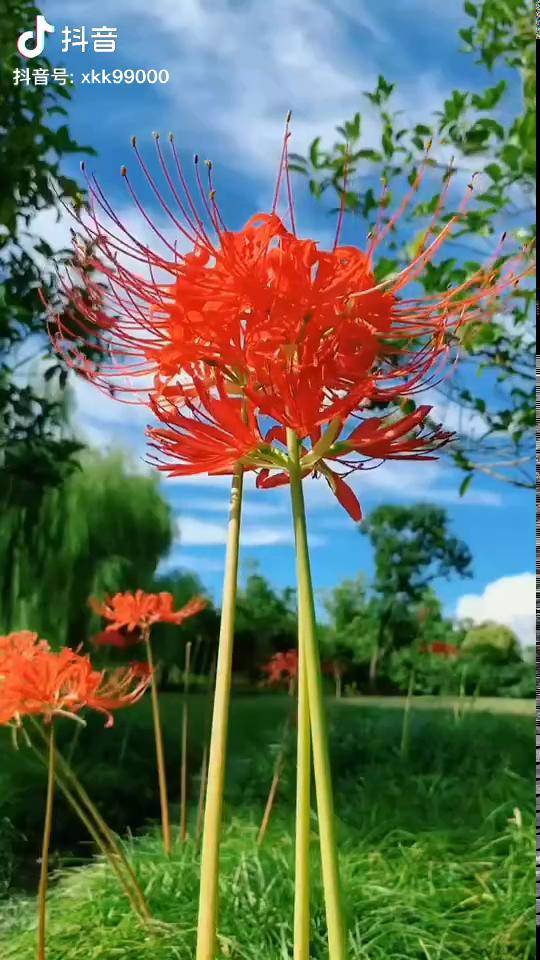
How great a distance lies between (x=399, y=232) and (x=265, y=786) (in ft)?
3.47

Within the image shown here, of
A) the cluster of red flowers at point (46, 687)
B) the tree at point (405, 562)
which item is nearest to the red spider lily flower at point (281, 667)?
the tree at point (405, 562)

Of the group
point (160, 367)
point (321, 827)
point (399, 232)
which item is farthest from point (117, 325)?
point (399, 232)

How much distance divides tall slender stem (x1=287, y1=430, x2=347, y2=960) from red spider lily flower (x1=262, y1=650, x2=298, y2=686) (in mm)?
1229

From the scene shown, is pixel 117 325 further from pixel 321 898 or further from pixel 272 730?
pixel 272 730

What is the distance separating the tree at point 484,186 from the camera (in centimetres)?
156

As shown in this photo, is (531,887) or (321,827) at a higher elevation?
(321,827)

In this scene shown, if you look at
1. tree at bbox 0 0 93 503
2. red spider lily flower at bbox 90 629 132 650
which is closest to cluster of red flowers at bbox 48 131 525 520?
tree at bbox 0 0 93 503

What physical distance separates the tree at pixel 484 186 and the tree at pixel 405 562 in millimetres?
237

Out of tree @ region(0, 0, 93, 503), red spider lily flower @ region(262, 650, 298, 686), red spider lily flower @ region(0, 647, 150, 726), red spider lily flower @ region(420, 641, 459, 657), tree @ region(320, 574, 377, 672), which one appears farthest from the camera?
red spider lily flower @ region(420, 641, 459, 657)

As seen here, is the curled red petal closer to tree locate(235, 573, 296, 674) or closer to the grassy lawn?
the grassy lawn

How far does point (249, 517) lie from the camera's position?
174 centimetres

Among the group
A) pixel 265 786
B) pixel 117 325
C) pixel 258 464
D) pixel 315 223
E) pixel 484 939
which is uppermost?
pixel 315 223

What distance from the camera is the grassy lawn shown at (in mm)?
1343

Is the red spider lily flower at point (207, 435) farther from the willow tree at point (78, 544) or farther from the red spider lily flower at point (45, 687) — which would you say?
the willow tree at point (78, 544)
